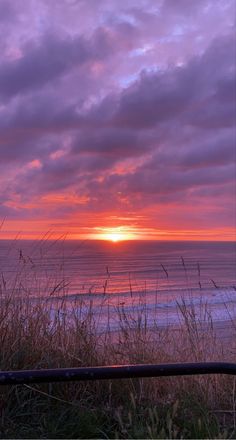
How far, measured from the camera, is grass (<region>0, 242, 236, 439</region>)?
12.1 feet

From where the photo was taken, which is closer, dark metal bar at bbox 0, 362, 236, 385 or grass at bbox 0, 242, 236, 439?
dark metal bar at bbox 0, 362, 236, 385

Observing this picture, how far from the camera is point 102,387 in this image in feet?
14.3

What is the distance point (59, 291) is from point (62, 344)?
3.91ft

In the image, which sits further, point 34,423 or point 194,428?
point 34,423

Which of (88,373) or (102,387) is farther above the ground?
(88,373)

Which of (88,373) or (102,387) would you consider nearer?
(88,373)

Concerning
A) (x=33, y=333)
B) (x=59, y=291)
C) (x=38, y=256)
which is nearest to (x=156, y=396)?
(x=33, y=333)

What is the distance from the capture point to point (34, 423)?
3.88 metres

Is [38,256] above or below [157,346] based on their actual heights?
above

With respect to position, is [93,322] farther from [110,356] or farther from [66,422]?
[66,422]

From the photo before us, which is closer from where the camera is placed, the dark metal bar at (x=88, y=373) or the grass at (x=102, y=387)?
the dark metal bar at (x=88, y=373)

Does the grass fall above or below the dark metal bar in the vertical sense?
below

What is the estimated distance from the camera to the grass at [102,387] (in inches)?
146

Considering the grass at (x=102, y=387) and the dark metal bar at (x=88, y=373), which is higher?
the dark metal bar at (x=88, y=373)
